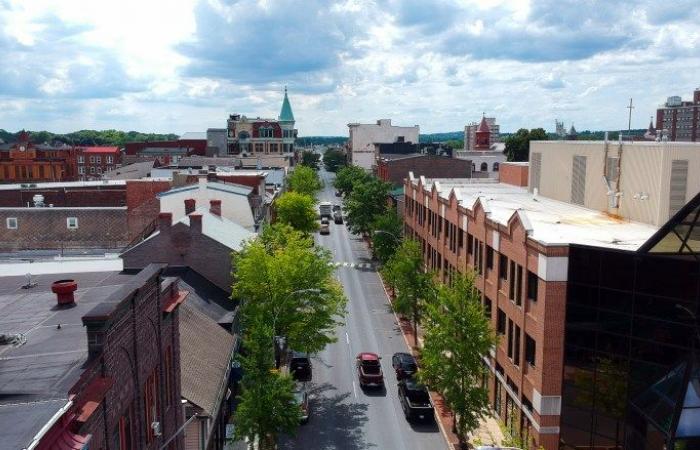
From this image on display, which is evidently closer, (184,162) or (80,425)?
(80,425)

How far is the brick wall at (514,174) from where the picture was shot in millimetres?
63656

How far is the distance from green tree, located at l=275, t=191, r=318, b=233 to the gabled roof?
44.6m

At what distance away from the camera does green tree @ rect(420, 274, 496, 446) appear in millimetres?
30703

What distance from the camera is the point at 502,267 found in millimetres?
37562

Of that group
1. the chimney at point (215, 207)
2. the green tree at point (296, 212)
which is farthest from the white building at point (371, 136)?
the chimney at point (215, 207)

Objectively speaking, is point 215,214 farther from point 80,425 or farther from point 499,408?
point 80,425

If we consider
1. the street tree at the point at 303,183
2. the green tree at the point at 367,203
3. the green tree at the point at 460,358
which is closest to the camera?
the green tree at the point at 460,358

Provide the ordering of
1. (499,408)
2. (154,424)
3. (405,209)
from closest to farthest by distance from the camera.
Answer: (154,424) < (499,408) < (405,209)

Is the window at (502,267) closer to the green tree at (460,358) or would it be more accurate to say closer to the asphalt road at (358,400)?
the green tree at (460,358)

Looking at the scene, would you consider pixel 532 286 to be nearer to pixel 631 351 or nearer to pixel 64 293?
pixel 631 351

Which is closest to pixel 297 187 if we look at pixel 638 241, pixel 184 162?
pixel 184 162

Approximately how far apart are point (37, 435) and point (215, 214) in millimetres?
42321

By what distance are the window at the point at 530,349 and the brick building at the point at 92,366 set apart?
17.0m

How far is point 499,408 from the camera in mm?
37438
